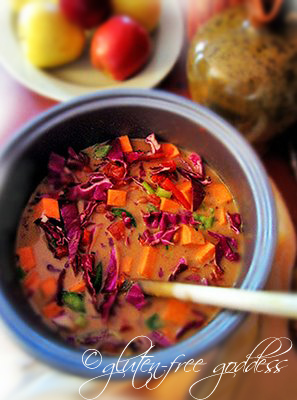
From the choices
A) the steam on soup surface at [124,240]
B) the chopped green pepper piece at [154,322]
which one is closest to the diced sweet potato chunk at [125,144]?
the steam on soup surface at [124,240]

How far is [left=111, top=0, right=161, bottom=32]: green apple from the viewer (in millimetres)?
800

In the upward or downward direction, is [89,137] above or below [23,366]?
above

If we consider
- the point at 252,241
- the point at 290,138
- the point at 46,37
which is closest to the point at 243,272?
the point at 252,241

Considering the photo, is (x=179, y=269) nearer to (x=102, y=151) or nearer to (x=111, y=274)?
(x=111, y=274)

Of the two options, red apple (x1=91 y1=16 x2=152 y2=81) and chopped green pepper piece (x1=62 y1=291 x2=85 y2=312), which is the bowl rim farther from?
red apple (x1=91 y1=16 x2=152 y2=81)

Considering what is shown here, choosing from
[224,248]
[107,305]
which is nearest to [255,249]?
[224,248]

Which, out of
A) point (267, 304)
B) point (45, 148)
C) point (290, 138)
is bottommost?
point (290, 138)

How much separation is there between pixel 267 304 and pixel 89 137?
1.00ft

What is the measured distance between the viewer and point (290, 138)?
2.44ft

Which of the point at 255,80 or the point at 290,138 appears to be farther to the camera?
the point at 290,138

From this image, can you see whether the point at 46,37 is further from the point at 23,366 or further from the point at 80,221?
the point at 23,366

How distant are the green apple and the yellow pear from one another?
8 centimetres

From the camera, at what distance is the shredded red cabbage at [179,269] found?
1.77 ft

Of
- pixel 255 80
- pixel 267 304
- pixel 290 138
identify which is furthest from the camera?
pixel 290 138
